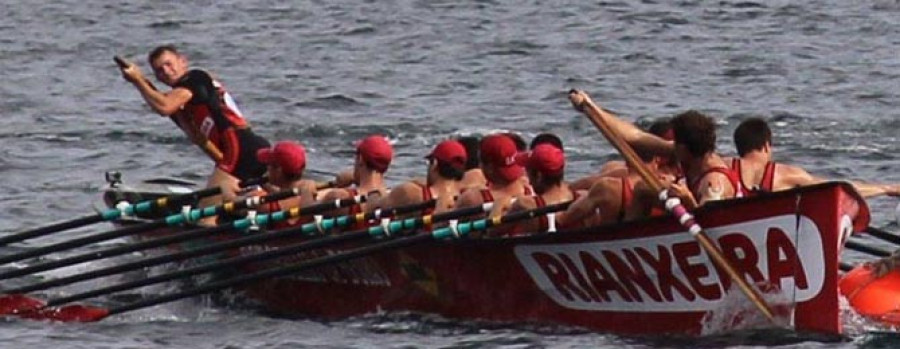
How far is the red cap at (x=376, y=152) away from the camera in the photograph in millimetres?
18236

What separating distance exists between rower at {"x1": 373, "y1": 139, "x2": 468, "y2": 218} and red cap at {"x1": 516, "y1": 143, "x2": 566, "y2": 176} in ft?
3.14

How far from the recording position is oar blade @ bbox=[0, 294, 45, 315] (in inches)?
741

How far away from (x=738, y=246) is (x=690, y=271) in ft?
1.53

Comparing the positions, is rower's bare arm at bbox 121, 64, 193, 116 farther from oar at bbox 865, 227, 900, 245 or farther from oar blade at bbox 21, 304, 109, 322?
oar at bbox 865, 227, 900, 245

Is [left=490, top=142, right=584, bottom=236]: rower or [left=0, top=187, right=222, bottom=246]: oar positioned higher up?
[left=490, top=142, right=584, bottom=236]: rower

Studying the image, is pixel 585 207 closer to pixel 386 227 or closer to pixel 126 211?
pixel 386 227

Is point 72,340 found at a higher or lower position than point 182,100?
lower

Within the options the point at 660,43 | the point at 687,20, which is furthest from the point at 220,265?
the point at 687,20

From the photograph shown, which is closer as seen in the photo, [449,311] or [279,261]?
[449,311]

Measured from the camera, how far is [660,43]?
1430 inches

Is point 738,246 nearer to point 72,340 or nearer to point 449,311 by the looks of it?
point 449,311

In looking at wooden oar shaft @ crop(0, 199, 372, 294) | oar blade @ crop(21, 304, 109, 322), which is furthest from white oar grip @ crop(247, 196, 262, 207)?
oar blade @ crop(21, 304, 109, 322)

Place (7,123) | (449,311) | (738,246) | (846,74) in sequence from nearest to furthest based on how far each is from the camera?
(738,246) → (449,311) → (7,123) → (846,74)

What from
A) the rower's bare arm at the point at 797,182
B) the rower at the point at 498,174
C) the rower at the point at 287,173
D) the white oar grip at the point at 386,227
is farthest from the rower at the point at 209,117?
the rower's bare arm at the point at 797,182
